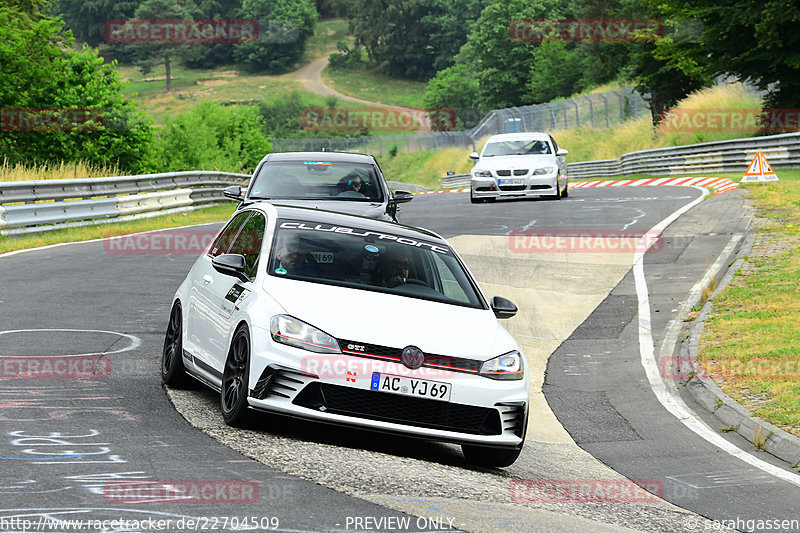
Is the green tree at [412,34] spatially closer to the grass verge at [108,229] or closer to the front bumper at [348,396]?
the grass verge at [108,229]

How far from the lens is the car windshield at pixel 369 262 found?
809 cm

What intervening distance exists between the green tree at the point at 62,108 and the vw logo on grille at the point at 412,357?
28548 millimetres

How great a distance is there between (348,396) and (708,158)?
1388 inches

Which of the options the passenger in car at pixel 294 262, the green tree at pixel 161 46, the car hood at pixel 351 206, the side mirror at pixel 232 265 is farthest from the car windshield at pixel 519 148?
the green tree at pixel 161 46

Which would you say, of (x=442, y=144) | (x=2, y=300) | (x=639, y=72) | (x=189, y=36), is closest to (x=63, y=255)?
(x=2, y=300)

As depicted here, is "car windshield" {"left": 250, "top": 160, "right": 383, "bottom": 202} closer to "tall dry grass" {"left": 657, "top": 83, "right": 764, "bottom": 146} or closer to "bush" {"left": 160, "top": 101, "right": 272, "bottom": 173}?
"bush" {"left": 160, "top": 101, "right": 272, "bottom": 173}

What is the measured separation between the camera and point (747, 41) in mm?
37344

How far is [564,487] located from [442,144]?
263ft

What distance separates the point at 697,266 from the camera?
17.5 metres

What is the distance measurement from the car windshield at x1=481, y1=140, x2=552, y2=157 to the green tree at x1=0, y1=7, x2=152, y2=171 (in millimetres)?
13130

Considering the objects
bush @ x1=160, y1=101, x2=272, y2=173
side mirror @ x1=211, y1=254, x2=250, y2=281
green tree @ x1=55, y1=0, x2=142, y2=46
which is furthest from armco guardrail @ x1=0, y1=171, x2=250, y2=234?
green tree @ x1=55, y1=0, x2=142, y2=46

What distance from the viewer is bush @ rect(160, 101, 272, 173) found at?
145 ft

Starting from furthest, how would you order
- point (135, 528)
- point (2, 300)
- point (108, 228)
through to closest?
point (108, 228) → point (2, 300) → point (135, 528)

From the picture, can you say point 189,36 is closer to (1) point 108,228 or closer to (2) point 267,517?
(1) point 108,228
